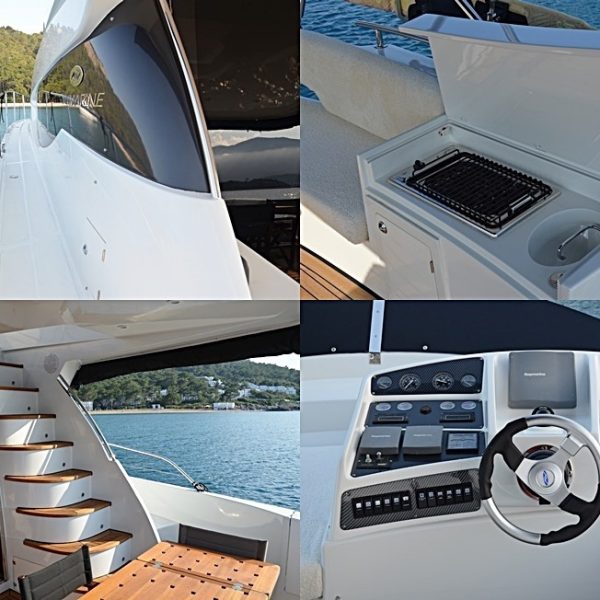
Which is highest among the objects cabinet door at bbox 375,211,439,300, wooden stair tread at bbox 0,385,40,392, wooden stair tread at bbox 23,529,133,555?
cabinet door at bbox 375,211,439,300

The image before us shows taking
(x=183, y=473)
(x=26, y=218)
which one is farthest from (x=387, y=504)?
(x=26, y=218)

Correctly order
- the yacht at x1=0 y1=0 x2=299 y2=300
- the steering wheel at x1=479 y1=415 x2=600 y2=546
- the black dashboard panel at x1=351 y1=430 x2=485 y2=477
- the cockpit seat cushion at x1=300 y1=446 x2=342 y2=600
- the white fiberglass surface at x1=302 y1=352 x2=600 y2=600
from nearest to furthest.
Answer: the steering wheel at x1=479 y1=415 x2=600 y2=546 → the white fiberglass surface at x1=302 y1=352 x2=600 y2=600 → the black dashboard panel at x1=351 y1=430 x2=485 y2=477 → the yacht at x1=0 y1=0 x2=299 y2=300 → the cockpit seat cushion at x1=300 y1=446 x2=342 y2=600

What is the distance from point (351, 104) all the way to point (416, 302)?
61cm

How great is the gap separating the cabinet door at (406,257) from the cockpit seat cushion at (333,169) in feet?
0.22

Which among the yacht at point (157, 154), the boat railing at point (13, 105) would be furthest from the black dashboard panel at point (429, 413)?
the boat railing at point (13, 105)

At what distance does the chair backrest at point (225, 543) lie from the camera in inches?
96.8

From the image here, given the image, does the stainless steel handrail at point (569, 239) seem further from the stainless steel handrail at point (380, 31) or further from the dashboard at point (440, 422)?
the stainless steel handrail at point (380, 31)

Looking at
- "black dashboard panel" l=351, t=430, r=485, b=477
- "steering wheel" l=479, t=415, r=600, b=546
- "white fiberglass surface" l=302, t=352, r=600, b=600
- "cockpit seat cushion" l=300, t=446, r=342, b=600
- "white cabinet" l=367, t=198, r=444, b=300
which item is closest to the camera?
"steering wheel" l=479, t=415, r=600, b=546

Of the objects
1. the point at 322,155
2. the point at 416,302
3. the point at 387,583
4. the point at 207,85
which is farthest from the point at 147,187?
the point at 387,583

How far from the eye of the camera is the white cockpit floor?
2.40 m

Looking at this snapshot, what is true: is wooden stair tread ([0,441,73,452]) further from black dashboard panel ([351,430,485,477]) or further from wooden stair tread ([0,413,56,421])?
black dashboard panel ([351,430,485,477])

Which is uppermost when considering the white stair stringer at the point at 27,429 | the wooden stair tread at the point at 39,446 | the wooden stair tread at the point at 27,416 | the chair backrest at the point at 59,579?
the wooden stair tread at the point at 27,416

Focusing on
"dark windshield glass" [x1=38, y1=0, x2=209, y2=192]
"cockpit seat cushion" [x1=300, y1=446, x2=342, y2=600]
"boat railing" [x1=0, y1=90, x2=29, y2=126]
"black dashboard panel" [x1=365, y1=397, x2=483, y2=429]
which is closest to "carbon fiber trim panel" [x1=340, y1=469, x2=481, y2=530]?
"black dashboard panel" [x1=365, y1=397, x2=483, y2=429]

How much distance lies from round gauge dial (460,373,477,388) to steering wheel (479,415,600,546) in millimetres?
407
